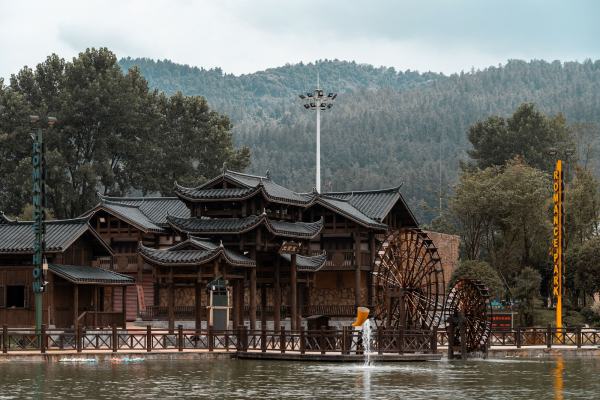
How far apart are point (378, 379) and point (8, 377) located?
12830mm

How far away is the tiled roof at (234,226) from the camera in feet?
198

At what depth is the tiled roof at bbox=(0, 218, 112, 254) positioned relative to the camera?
58156 mm

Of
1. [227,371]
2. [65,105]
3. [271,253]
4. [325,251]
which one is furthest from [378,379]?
[65,105]

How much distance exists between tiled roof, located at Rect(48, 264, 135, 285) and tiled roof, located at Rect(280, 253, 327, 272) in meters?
8.92

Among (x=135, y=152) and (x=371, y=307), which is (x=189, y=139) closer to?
(x=135, y=152)

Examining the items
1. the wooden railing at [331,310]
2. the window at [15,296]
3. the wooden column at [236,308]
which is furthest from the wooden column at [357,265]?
the window at [15,296]

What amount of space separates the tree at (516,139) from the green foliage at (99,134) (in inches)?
1060

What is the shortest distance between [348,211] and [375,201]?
16.6 feet

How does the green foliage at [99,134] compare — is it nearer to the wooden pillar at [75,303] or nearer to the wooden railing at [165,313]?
the wooden railing at [165,313]

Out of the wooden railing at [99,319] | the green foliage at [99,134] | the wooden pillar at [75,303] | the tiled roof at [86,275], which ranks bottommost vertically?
the wooden railing at [99,319]

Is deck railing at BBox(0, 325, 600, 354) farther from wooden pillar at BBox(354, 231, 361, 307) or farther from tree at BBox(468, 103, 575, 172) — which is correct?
tree at BBox(468, 103, 575, 172)

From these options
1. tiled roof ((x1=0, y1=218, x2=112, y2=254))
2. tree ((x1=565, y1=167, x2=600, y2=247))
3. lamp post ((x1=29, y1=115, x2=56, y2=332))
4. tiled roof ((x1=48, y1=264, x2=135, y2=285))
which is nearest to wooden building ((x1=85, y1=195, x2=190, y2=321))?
tiled roof ((x1=0, y1=218, x2=112, y2=254))

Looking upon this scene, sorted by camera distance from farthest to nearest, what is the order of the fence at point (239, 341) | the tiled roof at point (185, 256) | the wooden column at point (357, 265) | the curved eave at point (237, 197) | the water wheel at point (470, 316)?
1. the wooden column at point (357, 265)
2. the curved eave at point (237, 197)
3. the tiled roof at point (185, 256)
4. the water wheel at point (470, 316)
5. the fence at point (239, 341)

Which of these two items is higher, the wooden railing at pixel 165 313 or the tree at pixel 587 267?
the tree at pixel 587 267
